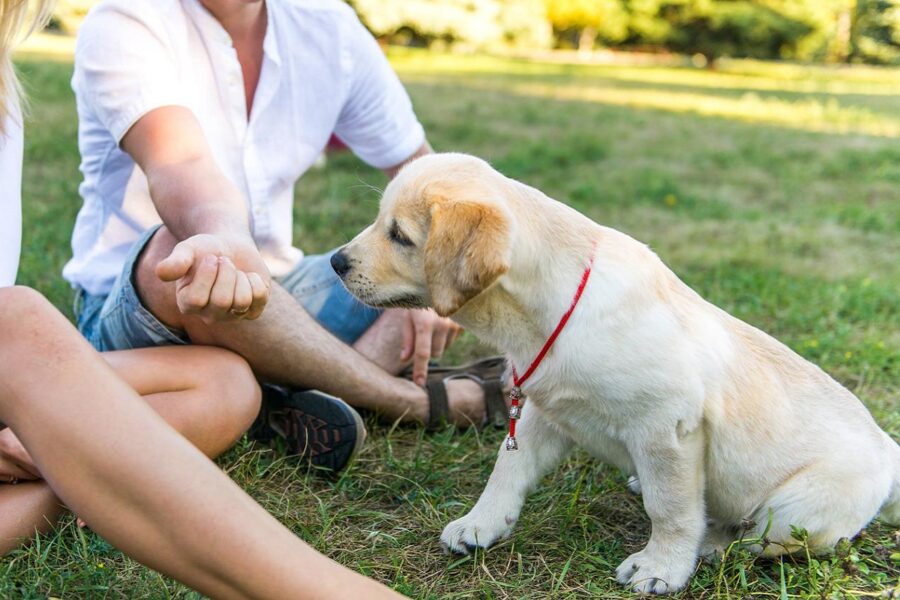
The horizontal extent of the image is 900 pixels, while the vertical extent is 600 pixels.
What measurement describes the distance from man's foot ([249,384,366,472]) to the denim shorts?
32cm

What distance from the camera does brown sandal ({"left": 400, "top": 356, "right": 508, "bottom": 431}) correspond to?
3.11 meters

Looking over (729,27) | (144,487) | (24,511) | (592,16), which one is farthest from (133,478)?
(592,16)

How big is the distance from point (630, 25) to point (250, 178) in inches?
990

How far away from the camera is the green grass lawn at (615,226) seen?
7.50ft

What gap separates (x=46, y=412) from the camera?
171 cm

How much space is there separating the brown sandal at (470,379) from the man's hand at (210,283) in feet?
3.60

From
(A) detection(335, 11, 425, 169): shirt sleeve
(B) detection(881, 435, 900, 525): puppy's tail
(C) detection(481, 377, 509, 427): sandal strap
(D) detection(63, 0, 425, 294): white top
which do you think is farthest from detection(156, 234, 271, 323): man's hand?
(B) detection(881, 435, 900, 525): puppy's tail

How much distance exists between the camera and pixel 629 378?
2.15 meters

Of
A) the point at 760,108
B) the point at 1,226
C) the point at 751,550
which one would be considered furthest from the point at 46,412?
the point at 760,108

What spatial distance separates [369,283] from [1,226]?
869mm

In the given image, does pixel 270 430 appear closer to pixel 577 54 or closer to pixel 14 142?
pixel 14 142

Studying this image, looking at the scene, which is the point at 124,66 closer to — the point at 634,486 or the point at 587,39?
the point at 634,486

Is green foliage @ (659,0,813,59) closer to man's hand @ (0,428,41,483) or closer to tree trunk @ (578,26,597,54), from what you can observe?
tree trunk @ (578,26,597,54)

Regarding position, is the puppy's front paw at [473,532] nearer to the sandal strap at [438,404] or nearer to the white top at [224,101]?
the sandal strap at [438,404]
